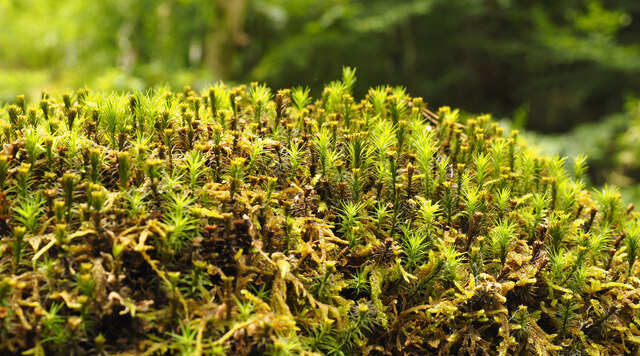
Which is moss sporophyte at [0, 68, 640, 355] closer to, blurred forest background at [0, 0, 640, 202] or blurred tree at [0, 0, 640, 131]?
blurred forest background at [0, 0, 640, 202]

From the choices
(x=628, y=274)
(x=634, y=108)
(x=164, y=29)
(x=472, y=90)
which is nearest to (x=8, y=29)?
(x=164, y=29)

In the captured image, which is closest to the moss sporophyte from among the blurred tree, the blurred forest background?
the blurred forest background

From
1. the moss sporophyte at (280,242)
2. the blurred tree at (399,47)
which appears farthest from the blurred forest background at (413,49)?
the moss sporophyte at (280,242)

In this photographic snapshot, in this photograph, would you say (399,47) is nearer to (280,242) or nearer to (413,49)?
(413,49)

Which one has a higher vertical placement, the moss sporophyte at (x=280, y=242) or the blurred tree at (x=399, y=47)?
the blurred tree at (x=399, y=47)

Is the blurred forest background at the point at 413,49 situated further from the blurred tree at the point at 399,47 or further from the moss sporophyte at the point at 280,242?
the moss sporophyte at the point at 280,242
